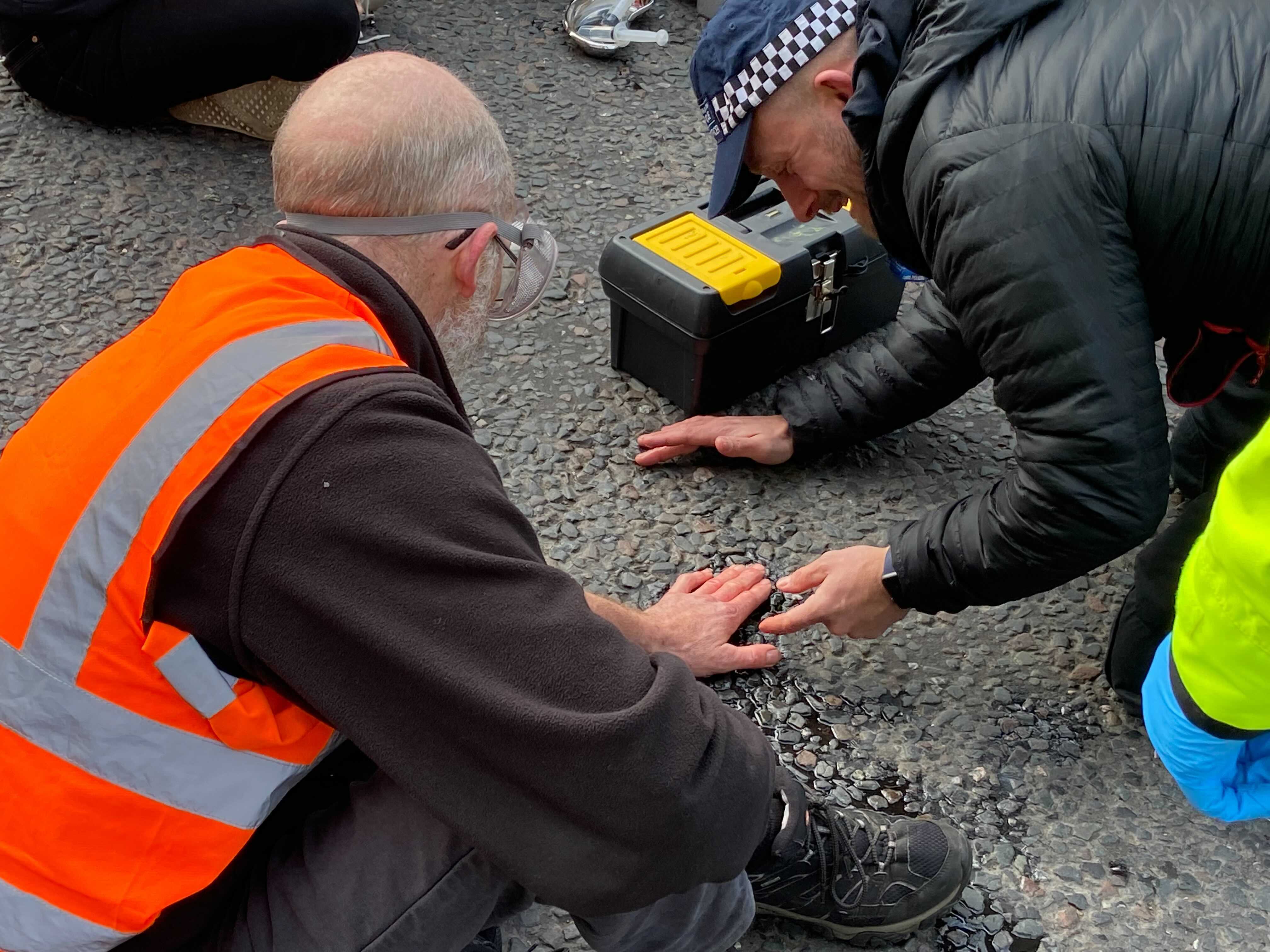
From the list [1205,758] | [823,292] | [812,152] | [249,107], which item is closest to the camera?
[1205,758]

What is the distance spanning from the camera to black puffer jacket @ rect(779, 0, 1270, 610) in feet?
5.58

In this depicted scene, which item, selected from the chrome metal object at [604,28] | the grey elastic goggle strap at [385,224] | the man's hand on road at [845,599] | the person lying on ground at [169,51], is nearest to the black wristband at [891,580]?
the man's hand on road at [845,599]

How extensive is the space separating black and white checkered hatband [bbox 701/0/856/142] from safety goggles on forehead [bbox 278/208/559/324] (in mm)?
466

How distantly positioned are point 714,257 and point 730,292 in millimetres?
146

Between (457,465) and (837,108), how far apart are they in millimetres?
1135

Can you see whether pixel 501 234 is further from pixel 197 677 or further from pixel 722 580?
pixel 722 580

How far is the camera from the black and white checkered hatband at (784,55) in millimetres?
1953

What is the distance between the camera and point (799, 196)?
2.28 m

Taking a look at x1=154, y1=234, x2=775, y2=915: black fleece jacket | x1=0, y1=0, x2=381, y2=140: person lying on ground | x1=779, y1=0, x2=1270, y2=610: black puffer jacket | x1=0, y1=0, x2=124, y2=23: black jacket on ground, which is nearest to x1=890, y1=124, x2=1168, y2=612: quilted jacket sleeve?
x1=779, y1=0, x2=1270, y2=610: black puffer jacket

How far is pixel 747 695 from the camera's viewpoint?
238cm

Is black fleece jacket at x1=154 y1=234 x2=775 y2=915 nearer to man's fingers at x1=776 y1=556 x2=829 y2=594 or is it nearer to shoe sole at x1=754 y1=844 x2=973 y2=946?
shoe sole at x1=754 y1=844 x2=973 y2=946

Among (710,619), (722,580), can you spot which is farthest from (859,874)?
(722,580)

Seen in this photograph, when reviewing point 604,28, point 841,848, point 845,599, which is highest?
point 604,28

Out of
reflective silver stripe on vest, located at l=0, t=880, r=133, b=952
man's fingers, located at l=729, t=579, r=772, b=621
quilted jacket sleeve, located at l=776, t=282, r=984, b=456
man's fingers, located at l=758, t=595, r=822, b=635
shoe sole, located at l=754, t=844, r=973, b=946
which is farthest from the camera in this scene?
quilted jacket sleeve, located at l=776, t=282, r=984, b=456
